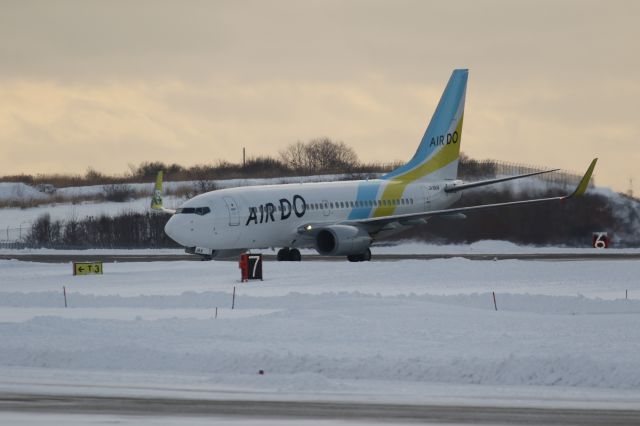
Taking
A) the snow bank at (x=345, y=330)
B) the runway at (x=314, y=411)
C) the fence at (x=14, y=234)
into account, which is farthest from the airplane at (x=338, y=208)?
the runway at (x=314, y=411)

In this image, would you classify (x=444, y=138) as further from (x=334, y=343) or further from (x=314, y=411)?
(x=314, y=411)

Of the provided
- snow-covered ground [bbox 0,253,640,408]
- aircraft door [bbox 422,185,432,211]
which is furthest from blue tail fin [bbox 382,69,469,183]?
snow-covered ground [bbox 0,253,640,408]

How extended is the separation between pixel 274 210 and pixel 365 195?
20.3 ft

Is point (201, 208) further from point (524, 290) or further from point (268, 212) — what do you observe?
point (524, 290)

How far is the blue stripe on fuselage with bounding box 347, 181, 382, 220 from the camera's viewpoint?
57.4 meters

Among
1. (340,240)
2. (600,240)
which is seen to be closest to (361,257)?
(340,240)

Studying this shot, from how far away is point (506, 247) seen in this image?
6969cm

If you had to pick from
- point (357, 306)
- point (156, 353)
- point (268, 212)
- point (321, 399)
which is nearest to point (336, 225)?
point (268, 212)

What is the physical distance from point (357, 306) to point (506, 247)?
3910 cm

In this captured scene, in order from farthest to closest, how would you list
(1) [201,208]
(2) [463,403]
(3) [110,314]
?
(1) [201,208], (3) [110,314], (2) [463,403]

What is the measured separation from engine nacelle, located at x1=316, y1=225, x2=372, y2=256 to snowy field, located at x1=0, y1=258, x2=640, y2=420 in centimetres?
1126

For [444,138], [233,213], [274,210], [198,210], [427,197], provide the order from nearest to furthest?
[198,210], [233,213], [274,210], [427,197], [444,138]

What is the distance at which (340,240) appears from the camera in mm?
53500

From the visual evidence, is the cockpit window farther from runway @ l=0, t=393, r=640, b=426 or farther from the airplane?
runway @ l=0, t=393, r=640, b=426
